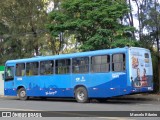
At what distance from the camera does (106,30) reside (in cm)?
2759

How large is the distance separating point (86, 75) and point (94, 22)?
6.40 metres

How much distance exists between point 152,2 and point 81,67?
943 centimetres

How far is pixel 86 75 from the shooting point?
2314 centimetres

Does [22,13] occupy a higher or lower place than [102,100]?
higher

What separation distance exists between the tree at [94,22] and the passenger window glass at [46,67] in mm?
3565

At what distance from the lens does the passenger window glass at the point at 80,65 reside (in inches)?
912

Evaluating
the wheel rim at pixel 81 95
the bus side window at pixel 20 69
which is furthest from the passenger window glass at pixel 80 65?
the bus side window at pixel 20 69

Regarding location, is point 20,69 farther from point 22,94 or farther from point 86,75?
point 86,75

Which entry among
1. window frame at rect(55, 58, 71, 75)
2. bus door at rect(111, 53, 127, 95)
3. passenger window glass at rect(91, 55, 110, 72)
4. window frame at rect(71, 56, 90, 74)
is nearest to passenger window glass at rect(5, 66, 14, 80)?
window frame at rect(55, 58, 71, 75)

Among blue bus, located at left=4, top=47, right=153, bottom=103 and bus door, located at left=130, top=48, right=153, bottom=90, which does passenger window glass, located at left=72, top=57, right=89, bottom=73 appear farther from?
bus door, located at left=130, top=48, right=153, bottom=90

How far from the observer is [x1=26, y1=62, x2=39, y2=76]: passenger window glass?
86.4ft

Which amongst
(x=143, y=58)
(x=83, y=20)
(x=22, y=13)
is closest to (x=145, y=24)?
(x=83, y=20)

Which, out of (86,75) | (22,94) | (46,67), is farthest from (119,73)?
(22,94)

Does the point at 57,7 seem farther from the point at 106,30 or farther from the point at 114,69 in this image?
the point at 114,69
